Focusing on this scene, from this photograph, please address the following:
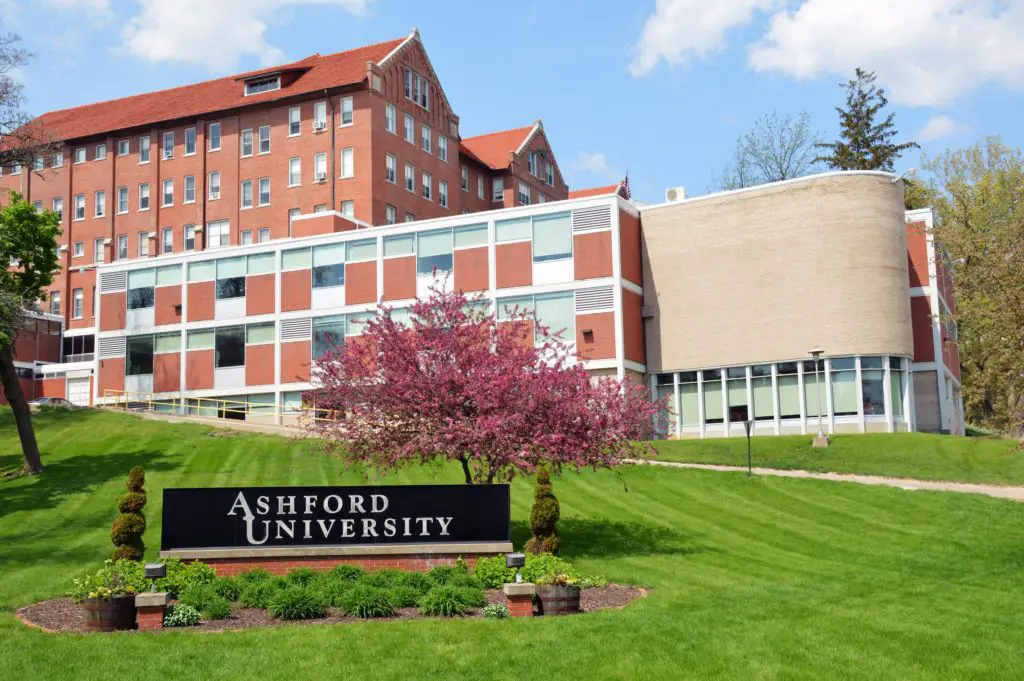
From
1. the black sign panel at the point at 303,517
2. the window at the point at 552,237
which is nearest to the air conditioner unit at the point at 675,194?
the window at the point at 552,237

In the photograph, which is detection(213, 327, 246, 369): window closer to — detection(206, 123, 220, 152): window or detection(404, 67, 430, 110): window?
detection(206, 123, 220, 152): window

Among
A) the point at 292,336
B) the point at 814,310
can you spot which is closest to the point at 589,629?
the point at 814,310

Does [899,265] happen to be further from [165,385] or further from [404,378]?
[165,385]

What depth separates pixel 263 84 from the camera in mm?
65125

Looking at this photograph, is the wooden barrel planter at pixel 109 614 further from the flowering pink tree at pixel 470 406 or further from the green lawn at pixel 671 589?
the flowering pink tree at pixel 470 406

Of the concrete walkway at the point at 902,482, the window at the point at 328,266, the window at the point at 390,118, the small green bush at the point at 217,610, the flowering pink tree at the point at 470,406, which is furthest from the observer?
the window at the point at 390,118

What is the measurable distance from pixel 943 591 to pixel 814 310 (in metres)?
28.2

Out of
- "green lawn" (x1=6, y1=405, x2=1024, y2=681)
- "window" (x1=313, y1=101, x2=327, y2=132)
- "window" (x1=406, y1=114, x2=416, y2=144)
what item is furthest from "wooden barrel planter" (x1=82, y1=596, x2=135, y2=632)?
"window" (x1=406, y1=114, x2=416, y2=144)

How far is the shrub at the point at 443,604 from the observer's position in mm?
15117

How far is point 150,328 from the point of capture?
55125 millimetres

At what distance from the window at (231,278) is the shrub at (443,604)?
3950 cm

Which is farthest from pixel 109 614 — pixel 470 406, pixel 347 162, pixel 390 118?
pixel 390 118

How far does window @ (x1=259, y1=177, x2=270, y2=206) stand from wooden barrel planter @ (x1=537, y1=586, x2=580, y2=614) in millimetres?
51062

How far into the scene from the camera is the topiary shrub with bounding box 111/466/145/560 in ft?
59.2
